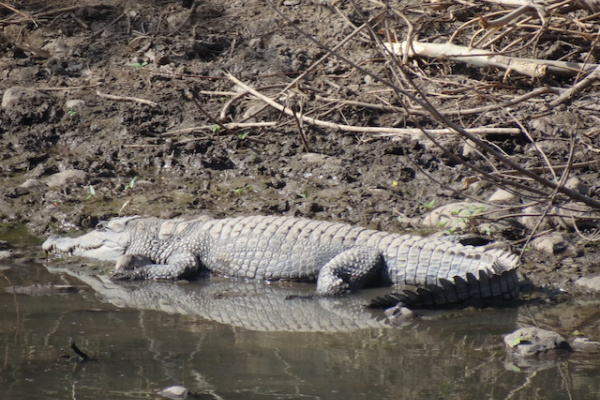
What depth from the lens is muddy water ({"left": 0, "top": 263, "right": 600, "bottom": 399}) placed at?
3.52 metres

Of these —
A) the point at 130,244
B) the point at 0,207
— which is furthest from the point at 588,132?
the point at 0,207

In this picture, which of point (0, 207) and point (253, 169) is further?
point (253, 169)

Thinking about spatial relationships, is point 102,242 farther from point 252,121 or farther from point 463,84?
point 463,84

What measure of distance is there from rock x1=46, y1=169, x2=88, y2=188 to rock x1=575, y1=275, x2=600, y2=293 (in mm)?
4303

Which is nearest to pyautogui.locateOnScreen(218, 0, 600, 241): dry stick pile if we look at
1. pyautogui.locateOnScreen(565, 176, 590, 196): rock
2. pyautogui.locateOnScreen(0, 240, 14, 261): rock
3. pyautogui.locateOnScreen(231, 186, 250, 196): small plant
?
pyautogui.locateOnScreen(565, 176, 590, 196): rock

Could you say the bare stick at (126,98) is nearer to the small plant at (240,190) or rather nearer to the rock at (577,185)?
the small plant at (240,190)

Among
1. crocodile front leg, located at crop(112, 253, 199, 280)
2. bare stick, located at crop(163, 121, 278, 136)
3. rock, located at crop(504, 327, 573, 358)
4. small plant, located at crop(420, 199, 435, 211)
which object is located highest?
rock, located at crop(504, 327, 573, 358)

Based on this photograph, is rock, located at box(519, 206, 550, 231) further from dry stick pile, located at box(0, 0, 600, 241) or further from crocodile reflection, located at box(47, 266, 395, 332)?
crocodile reflection, located at box(47, 266, 395, 332)

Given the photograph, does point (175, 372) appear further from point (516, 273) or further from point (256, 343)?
point (516, 273)

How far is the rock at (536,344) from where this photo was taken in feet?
13.0

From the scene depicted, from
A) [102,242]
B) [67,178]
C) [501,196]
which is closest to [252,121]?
[67,178]

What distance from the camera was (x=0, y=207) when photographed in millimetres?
6953

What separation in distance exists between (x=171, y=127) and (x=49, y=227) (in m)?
1.90

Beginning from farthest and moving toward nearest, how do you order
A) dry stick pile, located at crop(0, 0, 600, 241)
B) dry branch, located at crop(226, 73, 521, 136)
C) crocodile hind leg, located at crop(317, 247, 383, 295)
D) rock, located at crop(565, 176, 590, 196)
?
dry branch, located at crop(226, 73, 521, 136) → dry stick pile, located at crop(0, 0, 600, 241) → rock, located at crop(565, 176, 590, 196) → crocodile hind leg, located at crop(317, 247, 383, 295)
